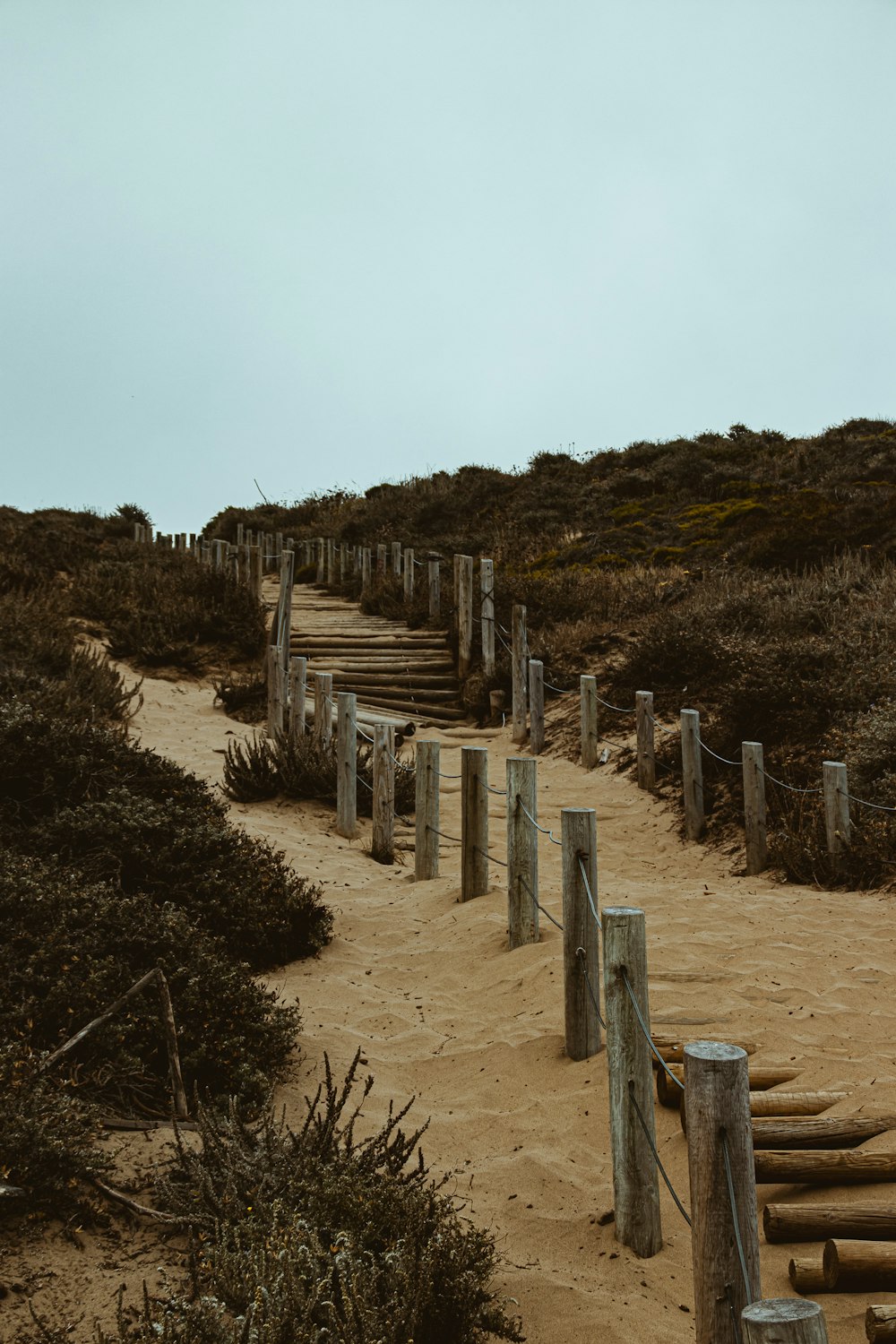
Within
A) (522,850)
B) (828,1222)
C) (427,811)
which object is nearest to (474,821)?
(427,811)

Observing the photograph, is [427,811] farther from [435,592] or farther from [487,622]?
[435,592]

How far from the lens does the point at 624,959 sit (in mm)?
3061

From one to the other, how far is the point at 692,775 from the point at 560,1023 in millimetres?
3881

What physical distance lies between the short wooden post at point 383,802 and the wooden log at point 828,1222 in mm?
5193

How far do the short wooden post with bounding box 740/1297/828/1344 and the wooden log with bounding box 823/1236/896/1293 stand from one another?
123cm

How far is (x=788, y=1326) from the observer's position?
1.58m

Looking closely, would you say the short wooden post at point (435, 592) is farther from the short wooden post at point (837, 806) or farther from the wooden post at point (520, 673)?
the short wooden post at point (837, 806)

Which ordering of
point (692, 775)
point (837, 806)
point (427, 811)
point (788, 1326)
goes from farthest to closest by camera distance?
point (692, 775) → point (427, 811) → point (837, 806) → point (788, 1326)

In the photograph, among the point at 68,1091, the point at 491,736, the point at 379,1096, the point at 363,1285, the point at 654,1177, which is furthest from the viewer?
the point at 491,736

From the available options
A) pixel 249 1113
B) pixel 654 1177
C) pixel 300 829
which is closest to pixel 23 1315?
pixel 249 1113

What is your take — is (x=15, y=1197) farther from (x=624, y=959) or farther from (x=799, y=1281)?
(x=799, y=1281)

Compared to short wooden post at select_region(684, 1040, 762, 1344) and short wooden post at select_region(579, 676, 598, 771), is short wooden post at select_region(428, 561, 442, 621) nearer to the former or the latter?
short wooden post at select_region(579, 676, 598, 771)

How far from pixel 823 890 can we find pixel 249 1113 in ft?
14.5

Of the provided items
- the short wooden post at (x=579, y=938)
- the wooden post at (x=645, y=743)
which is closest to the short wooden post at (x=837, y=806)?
the wooden post at (x=645, y=743)
